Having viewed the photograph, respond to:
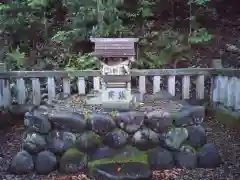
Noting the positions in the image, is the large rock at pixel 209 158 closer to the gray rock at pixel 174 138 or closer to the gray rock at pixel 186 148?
the gray rock at pixel 186 148

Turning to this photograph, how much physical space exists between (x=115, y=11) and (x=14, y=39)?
9.34ft

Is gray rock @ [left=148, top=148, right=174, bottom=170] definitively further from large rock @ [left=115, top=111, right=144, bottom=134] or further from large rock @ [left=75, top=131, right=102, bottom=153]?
large rock @ [left=75, top=131, right=102, bottom=153]

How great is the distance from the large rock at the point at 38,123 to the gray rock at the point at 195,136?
1.78 metres

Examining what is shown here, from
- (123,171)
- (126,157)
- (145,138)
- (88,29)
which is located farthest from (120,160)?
(88,29)

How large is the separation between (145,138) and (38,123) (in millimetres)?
1347

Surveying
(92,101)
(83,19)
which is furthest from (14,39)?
(92,101)

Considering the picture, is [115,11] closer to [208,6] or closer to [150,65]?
[150,65]

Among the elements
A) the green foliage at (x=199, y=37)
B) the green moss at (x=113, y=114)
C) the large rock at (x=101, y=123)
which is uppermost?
the green foliage at (x=199, y=37)

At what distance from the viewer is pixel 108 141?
4086 mm

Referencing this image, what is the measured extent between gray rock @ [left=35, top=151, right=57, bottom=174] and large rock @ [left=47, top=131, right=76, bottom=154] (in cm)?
10

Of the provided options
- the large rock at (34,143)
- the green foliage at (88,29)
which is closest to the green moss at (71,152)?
the large rock at (34,143)

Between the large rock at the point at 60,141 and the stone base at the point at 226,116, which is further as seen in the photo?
the stone base at the point at 226,116

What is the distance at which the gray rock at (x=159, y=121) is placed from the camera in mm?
4074

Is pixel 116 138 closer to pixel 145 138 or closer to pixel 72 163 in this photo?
pixel 145 138
